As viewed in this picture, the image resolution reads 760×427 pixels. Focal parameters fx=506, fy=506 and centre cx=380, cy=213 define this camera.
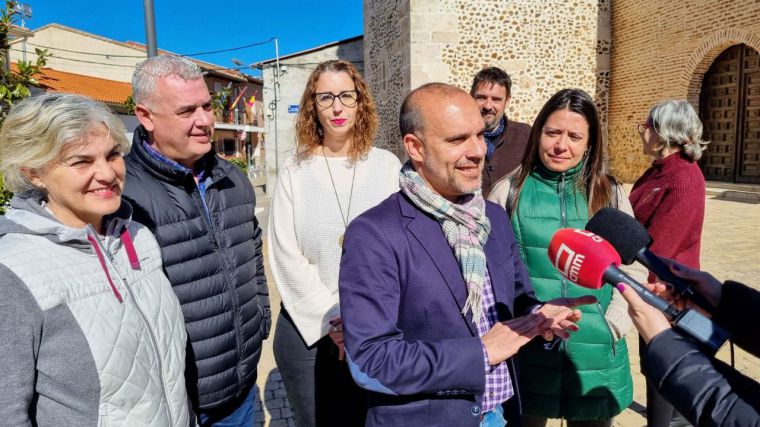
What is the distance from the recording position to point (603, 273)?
1.27 metres

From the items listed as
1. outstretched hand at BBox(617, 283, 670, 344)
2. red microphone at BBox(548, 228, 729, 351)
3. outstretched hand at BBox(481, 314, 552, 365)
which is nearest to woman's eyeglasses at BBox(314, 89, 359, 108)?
red microphone at BBox(548, 228, 729, 351)

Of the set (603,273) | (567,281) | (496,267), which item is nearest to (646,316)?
(603,273)

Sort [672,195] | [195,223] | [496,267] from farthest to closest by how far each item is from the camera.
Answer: [672,195], [195,223], [496,267]

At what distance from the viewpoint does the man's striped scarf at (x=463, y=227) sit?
148 centimetres

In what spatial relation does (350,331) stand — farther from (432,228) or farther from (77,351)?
(77,351)

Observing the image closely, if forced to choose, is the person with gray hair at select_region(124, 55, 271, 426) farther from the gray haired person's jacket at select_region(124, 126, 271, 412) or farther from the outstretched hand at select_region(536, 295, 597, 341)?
the outstretched hand at select_region(536, 295, 597, 341)

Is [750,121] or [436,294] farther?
[750,121]

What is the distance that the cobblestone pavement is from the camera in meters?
3.26

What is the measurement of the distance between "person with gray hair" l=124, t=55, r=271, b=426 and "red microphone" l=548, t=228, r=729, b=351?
1.20 meters

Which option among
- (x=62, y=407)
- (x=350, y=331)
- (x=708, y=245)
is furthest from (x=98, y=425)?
(x=708, y=245)

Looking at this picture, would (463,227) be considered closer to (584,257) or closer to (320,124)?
(584,257)

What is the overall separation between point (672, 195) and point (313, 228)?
6.32 feet

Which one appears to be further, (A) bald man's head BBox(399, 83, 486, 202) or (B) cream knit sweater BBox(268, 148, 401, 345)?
(B) cream knit sweater BBox(268, 148, 401, 345)

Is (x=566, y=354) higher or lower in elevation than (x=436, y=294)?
lower
